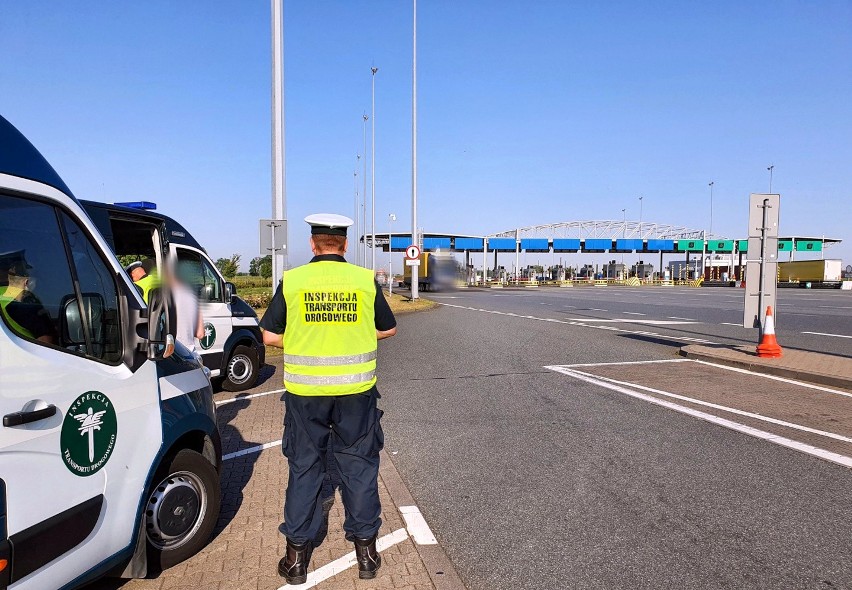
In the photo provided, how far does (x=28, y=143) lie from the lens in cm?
254

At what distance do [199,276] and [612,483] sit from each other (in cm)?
555

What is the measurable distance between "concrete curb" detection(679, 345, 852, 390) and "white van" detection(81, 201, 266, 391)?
291 inches

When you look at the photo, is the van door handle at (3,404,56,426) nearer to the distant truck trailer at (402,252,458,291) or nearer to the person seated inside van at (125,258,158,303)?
the person seated inside van at (125,258,158,303)

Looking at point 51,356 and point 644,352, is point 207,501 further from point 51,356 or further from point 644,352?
point 644,352

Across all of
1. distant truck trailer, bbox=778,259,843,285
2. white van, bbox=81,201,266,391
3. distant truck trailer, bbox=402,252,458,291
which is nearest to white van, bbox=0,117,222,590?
white van, bbox=81,201,266,391

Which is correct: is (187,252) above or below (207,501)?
above

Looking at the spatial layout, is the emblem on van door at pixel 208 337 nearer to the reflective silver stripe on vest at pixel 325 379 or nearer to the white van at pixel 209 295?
the white van at pixel 209 295

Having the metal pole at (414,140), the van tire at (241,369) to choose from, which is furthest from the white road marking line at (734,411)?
the metal pole at (414,140)

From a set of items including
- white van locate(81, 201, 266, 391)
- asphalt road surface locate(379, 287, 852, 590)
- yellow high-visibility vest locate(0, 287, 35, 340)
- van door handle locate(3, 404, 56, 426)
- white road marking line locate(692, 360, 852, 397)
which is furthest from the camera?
white road marking line locate(692, 360, 852, 397)

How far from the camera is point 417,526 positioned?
3.85 metres

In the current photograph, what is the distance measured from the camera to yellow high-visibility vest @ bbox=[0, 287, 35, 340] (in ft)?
7.54

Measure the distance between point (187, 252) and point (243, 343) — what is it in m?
1.54

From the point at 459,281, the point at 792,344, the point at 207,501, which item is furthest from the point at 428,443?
the point at 459,281

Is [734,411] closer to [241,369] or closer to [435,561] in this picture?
[435,561]
